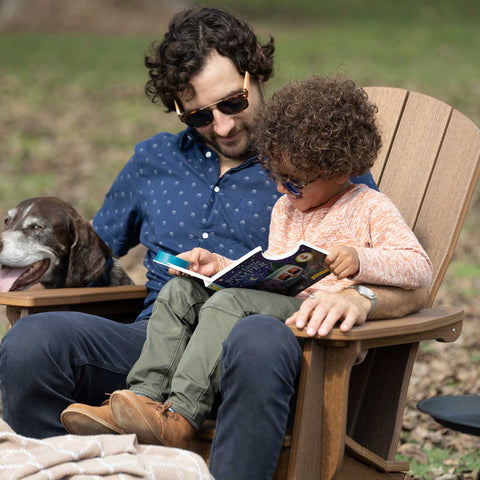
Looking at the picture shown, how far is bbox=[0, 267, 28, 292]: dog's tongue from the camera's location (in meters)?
3.20

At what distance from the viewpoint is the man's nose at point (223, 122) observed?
3191mm

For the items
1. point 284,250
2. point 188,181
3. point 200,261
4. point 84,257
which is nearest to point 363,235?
point 284,250

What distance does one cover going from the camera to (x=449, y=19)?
792 inches

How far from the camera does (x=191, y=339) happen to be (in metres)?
2.47

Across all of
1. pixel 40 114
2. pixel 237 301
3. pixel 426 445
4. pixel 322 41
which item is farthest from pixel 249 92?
pixel 322 41

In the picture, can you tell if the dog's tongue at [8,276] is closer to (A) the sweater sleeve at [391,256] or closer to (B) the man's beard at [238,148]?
(B) the man's beard at [238,148]

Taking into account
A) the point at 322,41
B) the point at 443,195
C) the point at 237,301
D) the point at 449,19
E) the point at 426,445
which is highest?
the point at 449,19

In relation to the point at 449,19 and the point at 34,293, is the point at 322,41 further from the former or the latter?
the point at 34,293

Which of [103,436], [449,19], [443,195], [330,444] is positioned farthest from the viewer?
[449,19]

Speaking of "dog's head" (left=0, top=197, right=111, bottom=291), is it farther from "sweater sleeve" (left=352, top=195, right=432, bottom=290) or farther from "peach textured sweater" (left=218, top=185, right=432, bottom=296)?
"sweater sleeve" (left=352, top=195, right=432, bottom=290)

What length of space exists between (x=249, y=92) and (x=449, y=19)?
1838 cm

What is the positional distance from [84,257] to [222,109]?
2.88 ft

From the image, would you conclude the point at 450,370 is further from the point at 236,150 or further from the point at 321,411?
the point at 321,411

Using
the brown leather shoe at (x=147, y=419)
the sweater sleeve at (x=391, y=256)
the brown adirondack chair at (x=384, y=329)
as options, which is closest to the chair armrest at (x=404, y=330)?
the brown adirondack chair at (x=384, y=329)
